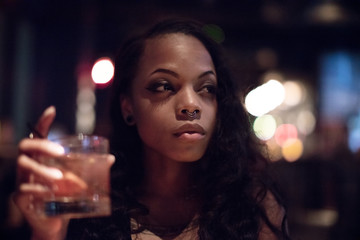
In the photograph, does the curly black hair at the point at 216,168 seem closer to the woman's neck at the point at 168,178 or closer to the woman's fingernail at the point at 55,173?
the woman's neck at the point at 168,178

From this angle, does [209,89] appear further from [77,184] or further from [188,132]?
[77,184]

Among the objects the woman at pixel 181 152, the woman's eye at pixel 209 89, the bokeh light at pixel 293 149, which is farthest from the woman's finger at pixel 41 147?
the bokeh light at pixel 293 149

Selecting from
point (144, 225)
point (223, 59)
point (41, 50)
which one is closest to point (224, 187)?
point (144, 225)

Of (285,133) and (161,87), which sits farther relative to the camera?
(285,133)

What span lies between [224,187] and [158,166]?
0.33 m

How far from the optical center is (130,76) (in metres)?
2.07

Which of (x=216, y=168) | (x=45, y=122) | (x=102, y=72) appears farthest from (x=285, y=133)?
(x=45, y=122)

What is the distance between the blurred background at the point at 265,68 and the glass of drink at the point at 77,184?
18.7 feet

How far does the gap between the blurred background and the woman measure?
191 inches

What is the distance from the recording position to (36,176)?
1.31m

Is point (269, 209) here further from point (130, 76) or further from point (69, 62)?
point (69, 62)

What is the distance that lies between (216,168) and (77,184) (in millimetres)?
936

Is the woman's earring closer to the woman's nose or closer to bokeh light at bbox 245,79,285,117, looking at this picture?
the woman's nose

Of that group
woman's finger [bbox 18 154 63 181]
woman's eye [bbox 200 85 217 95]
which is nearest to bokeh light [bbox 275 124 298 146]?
woman's eye [bbox 200 85 217 95]
